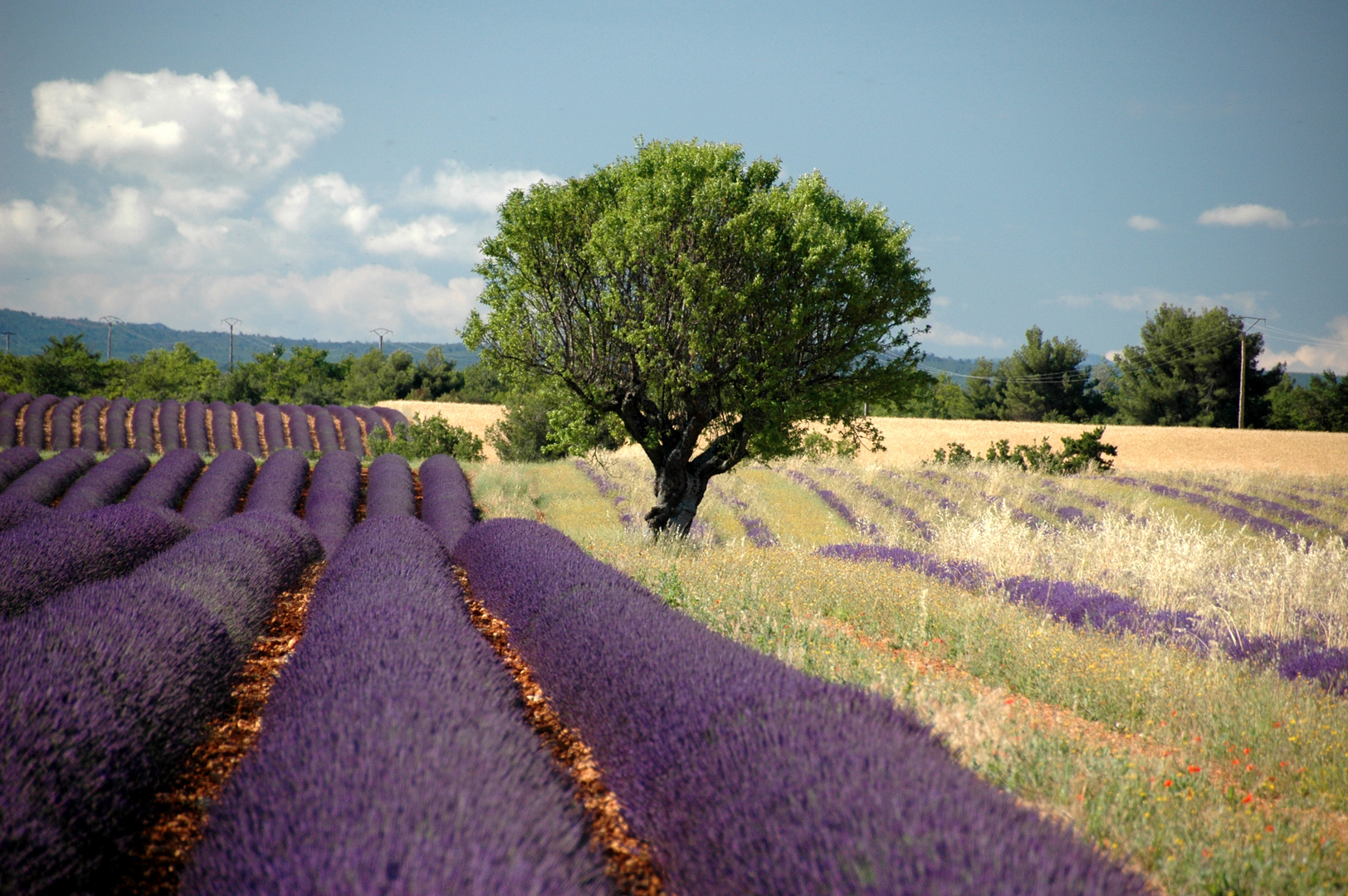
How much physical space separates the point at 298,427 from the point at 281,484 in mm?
18683

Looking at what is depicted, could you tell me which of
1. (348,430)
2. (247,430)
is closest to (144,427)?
(247,430)

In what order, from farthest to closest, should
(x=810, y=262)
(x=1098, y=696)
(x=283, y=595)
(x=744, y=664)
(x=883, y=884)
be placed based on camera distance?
(x=810, y=262), (x=283, y=595), (x=1098, y=696), (x=744, y=664), (x=883, y=884)

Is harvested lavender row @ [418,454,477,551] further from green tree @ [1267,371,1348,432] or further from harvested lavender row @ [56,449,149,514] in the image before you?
green tree @ [1267,371,1348,432]

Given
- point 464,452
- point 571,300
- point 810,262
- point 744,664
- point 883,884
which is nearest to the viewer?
point 883,884

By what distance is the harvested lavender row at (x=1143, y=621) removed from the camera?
17.6 ft

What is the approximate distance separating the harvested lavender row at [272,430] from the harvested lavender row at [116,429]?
5.10 metres

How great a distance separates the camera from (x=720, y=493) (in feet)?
61.3

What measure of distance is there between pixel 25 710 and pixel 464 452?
2617 cm

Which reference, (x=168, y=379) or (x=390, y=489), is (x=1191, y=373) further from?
(x=168, y=379)

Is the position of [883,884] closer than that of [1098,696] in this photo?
Yes

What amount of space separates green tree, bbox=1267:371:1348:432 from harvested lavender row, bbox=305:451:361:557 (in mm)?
52576

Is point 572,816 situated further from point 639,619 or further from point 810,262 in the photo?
point 810,262

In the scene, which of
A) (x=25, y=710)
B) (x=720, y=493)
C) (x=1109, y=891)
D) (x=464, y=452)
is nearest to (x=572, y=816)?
(x=1109, y=891)

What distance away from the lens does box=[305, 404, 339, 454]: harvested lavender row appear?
33.9 meters
